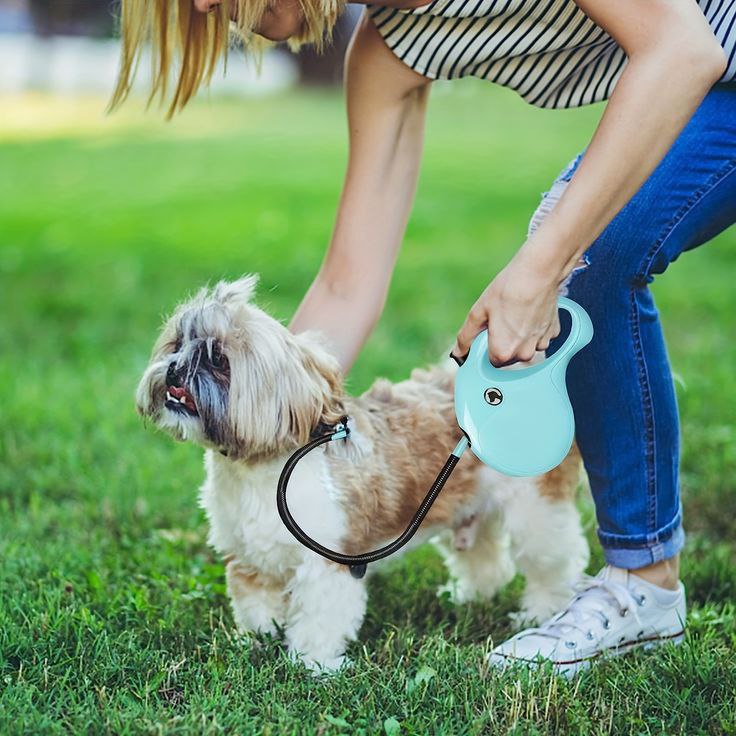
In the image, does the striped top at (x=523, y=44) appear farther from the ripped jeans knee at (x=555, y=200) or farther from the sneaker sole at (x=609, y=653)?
the sneaker sole at (x=609, y=653)

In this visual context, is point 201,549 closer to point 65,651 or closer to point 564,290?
point 65,651

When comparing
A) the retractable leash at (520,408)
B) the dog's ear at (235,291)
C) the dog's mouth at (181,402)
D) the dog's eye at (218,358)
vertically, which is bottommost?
the dog's mouth at (181,402)

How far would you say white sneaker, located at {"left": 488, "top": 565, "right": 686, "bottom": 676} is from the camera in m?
2.72

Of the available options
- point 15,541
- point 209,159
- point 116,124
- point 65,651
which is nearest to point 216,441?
point 65,651

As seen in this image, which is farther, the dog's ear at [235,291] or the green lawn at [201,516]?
the dog's ear at [235,291]

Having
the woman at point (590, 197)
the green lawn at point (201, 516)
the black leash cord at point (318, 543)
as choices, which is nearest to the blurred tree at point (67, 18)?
the green lawn at point (201, 516)

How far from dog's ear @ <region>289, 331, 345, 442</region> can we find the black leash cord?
4cm

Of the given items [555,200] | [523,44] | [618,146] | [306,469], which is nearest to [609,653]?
[306,469]

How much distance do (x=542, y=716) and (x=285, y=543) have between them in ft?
2.50

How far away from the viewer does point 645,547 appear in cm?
282

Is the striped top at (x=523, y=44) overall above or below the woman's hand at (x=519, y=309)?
above

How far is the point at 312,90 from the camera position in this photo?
27.7 m

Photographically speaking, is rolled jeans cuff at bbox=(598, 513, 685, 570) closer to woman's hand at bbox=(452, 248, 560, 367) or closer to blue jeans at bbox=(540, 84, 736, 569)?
blue jeans at bbox=(540, 84, 736, 569)

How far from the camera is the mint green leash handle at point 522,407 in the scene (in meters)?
2.48
